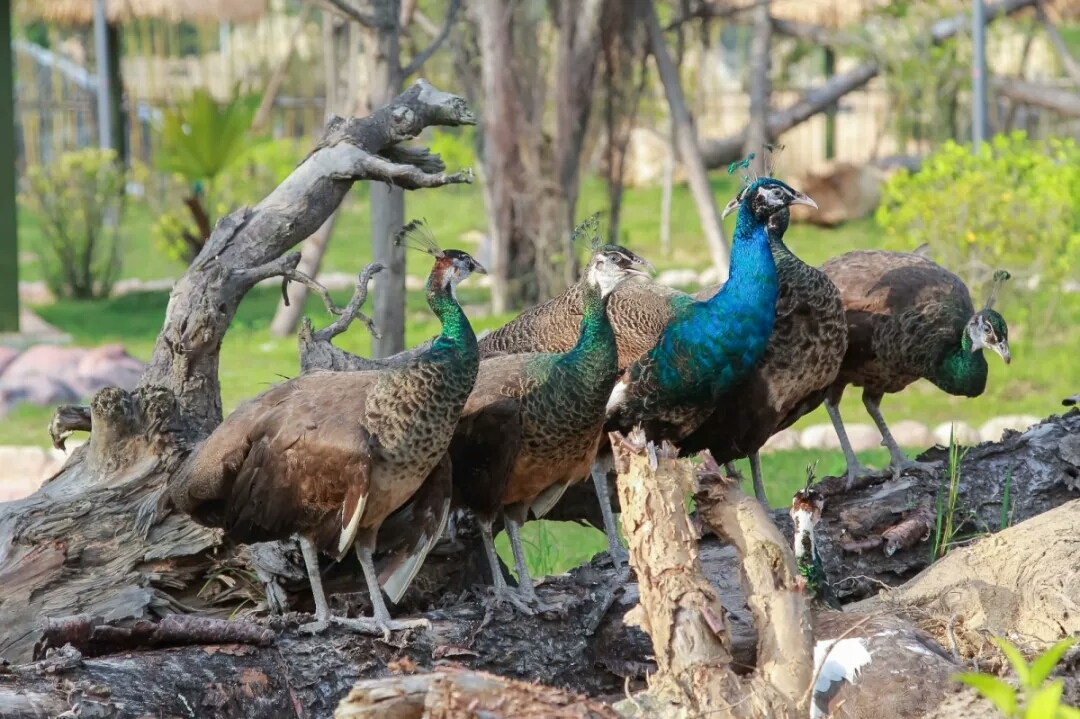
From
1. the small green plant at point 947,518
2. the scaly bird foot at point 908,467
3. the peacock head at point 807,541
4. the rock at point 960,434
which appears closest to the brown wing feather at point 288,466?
the peacock head at point 807,541

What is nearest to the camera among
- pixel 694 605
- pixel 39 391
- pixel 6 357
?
pixel 694 605

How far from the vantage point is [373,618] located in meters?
4.03

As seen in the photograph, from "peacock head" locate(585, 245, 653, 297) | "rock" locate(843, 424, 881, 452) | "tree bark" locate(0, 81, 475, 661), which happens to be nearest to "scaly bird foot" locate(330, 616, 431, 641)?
"tree bark" locate(0, 81, 475, 661)

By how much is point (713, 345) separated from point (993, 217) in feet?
17.4

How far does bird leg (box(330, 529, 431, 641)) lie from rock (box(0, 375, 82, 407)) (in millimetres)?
5583

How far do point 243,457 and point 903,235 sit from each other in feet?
21.4

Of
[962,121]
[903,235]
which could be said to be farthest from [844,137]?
[903,235]

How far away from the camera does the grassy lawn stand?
7.34 metres

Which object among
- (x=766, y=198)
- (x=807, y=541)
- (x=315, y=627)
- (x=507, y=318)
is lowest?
(x=315, y=627)

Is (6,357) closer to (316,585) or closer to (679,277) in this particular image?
(679,277)

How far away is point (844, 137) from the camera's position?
20.8m

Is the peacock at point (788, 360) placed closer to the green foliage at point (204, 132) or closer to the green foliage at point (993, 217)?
the green foliage at point (993, 217)

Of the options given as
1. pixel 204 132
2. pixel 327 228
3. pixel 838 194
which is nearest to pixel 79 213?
pixel 204 132

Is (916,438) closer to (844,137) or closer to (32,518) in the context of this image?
(32,518)
